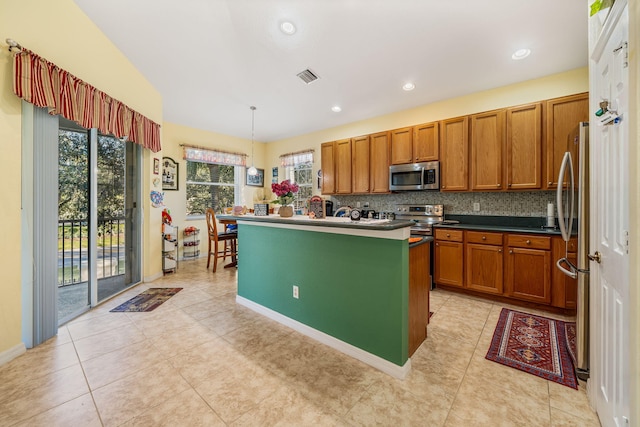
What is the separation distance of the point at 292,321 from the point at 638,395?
2062mm

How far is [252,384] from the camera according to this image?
1629mm

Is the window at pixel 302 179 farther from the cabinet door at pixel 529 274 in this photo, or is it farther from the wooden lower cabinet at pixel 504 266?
the cabinet door at pixel 529 274

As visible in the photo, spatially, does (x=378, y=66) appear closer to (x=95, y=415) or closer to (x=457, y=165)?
(x=457, y=165)

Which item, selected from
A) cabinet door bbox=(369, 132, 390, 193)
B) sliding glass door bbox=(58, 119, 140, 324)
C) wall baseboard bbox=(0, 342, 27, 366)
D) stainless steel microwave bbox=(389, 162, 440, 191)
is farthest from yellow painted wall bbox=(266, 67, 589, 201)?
wall baseboard bbox=(0, 342, 27, 366)

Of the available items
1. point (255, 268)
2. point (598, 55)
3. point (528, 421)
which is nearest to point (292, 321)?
point (255, 268)

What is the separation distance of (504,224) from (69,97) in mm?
4910

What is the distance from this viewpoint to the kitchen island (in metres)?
1.70

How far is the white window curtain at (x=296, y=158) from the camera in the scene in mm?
5594

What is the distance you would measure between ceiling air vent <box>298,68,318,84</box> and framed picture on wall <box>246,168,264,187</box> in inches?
132

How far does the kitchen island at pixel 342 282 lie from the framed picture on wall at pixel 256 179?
12.3 ft

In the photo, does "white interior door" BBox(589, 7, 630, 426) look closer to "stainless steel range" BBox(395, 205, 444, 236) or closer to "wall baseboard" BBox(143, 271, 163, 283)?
"stainless steel range" BBox(395, 205, 444, 236)

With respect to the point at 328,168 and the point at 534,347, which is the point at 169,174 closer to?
the point at 328,168

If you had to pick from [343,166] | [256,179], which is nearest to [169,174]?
[256,179]

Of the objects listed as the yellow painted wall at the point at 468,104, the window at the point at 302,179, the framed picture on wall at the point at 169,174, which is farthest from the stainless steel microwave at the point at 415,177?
the framed picture on wall at the point at 169,174
